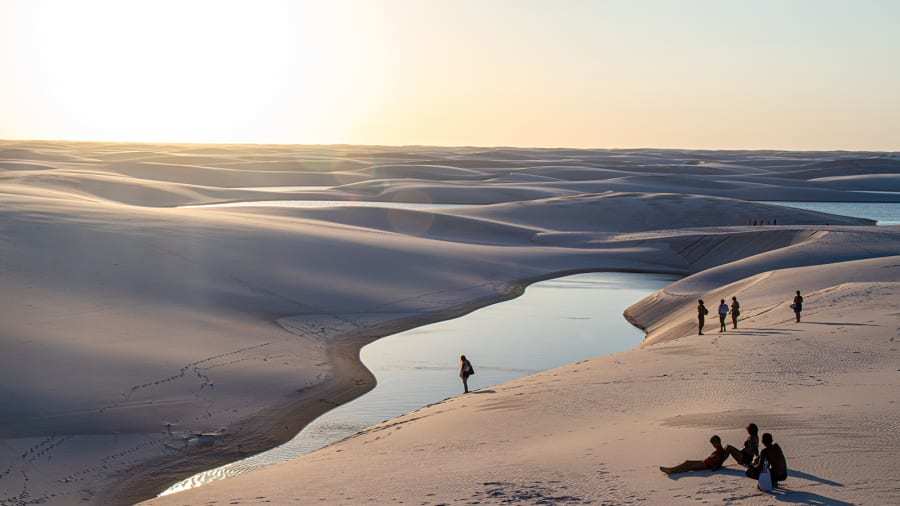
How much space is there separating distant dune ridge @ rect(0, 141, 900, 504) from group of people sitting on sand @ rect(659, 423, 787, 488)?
246mm

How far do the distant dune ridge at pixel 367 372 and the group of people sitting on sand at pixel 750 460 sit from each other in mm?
246

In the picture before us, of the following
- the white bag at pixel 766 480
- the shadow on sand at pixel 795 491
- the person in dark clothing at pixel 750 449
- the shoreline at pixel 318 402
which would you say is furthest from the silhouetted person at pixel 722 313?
the white bag at pixel 766 480

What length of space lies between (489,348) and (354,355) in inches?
140

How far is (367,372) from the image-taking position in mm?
22500

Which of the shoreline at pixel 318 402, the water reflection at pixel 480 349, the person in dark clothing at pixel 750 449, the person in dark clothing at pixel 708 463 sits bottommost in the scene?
the water reflection at pixel 480 349

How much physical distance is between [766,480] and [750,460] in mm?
794

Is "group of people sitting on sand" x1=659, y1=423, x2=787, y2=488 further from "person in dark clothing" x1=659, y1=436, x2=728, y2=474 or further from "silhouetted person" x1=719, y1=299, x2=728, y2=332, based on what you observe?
"silhouetted person" x1=719, y1=299, x2=728, y2=332

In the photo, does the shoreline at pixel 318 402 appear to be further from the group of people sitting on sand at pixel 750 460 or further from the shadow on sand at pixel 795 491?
the shadow on sand at pixel 795 491

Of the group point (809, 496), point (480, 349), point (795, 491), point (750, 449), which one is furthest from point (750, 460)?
point (480, 349)

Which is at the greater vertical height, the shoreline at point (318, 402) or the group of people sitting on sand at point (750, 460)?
the group of people sitting on sand at point (750, 460)

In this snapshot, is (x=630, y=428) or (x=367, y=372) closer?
(x=630, y=428)

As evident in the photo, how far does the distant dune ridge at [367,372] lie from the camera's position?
12.1 m

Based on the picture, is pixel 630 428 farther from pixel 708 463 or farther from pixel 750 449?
pixel 750 449

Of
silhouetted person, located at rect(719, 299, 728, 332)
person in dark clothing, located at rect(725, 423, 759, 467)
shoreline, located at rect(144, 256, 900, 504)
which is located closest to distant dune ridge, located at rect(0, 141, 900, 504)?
shoreline, located at rect(144, 256, 900, 504)
